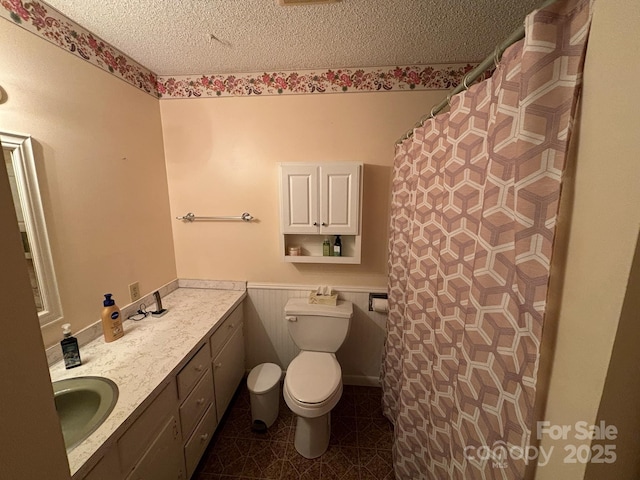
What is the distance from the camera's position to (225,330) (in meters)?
1.57

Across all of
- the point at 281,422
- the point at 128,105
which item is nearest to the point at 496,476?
the point at 281,422

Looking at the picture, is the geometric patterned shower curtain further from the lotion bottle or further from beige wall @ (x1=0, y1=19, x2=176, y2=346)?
beige wall @ (x1=0, y1=19, x2=176, y2=346)

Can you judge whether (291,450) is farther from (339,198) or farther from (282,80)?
(282,80)

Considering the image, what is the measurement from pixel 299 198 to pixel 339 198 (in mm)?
272

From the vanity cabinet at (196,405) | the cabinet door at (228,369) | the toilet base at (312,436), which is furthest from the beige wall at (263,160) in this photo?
the toilet base at (312,436)

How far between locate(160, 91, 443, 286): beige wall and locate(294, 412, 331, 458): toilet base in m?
0.87

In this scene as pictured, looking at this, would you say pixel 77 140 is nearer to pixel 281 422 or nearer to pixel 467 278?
pixel 467 278

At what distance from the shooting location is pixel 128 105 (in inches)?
57.8

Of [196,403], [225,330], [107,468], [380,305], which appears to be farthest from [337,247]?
[107,468]

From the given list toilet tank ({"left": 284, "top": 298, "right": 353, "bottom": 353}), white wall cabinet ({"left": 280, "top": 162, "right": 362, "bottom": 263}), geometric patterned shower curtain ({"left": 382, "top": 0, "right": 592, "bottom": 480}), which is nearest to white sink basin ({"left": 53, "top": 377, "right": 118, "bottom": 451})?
toilet tank ({"left": 284, "top": 298, "right": 353, "bottom": 353})

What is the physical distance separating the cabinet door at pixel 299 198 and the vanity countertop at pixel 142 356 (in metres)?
0.72

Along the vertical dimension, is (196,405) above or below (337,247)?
below

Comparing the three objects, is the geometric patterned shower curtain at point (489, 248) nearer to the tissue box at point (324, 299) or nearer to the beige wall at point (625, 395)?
the beige wall at point (625, 395)

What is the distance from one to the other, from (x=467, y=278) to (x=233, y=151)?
65.9 inches
